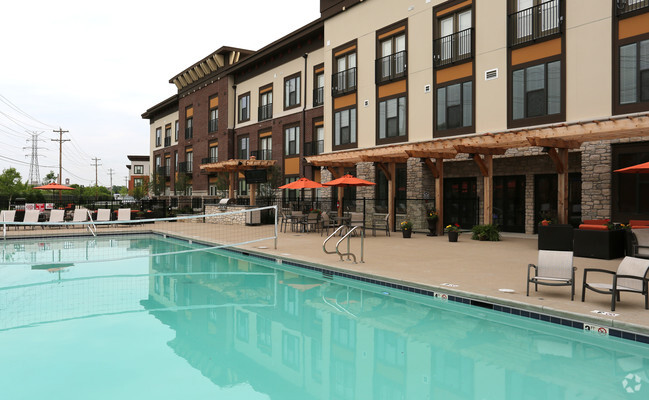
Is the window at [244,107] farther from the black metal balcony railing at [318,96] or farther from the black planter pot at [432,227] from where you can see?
the black planter pot at [432,227]

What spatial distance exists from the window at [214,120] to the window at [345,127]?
1543cm

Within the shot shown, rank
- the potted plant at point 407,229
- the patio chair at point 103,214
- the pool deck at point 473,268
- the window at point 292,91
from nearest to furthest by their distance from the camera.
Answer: the pool deck at point 473,268 < the potted plant at point 407,229 < the patio chair at point 103,214 < the window at point 292,91

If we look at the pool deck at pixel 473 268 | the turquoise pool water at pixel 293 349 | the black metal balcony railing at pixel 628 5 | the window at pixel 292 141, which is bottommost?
the turquoise pool water at pixel 293 349

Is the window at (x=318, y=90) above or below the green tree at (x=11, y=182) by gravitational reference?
above

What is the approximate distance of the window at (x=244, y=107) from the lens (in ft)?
110

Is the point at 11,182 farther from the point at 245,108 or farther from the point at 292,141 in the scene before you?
the point at 292,141

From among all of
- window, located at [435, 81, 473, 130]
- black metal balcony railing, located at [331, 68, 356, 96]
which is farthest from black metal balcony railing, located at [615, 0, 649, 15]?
black metal balcony railing, located at [331, 68, 356, 96]

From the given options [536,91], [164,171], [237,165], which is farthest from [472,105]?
[164,171]

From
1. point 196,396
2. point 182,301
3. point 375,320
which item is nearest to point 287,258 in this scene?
point 182,301

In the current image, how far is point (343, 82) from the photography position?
24266 millimetres

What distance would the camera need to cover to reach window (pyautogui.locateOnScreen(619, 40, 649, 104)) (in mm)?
13320

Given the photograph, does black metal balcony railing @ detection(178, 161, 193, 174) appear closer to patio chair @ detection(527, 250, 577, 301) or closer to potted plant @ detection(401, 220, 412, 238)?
potted plant @ detection(401, 220, 412, 238)

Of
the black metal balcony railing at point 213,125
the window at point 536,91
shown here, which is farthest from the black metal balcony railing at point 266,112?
the window at point 536,91

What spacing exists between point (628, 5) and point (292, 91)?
1939 cm
